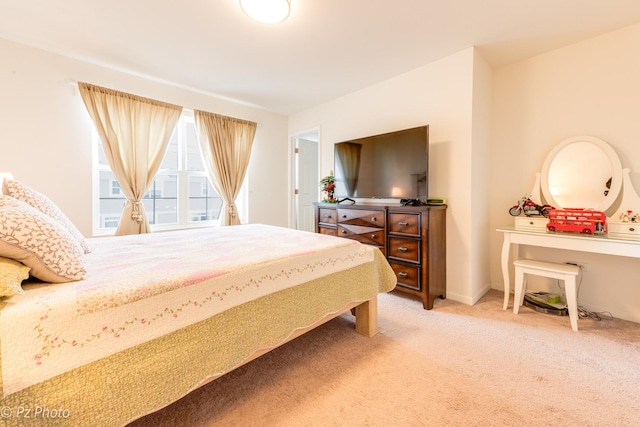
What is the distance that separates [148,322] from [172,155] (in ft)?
10.7

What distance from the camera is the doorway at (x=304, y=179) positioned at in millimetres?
4737

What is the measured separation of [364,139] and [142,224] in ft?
9.60

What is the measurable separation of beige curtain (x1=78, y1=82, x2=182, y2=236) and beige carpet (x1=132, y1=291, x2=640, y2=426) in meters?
2.48

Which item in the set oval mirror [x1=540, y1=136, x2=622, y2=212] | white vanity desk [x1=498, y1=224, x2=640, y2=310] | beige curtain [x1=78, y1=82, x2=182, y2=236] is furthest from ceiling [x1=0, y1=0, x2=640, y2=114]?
white vanity desk [x1=498, y1=224, x2=640, y2=310]

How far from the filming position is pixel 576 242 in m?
2.14

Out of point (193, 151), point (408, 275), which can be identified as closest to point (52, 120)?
point (193, 151)

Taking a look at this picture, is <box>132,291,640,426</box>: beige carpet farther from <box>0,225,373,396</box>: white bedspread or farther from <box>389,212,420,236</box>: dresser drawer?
<box>389,212,420,236</box>: dresser drawer

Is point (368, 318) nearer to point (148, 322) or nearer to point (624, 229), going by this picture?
point (148, 322)

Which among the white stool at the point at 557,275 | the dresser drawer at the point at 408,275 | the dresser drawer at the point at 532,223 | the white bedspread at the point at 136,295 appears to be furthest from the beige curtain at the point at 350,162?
the white stool at the point at 557,275

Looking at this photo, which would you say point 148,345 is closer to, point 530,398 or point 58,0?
point 530,398

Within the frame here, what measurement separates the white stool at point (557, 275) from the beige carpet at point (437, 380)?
18 cm

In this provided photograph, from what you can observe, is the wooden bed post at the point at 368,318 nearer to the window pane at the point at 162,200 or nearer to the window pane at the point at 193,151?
the window pane at the point at 162,200

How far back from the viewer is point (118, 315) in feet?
3.06

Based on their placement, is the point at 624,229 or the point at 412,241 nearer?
the point at 624,229
